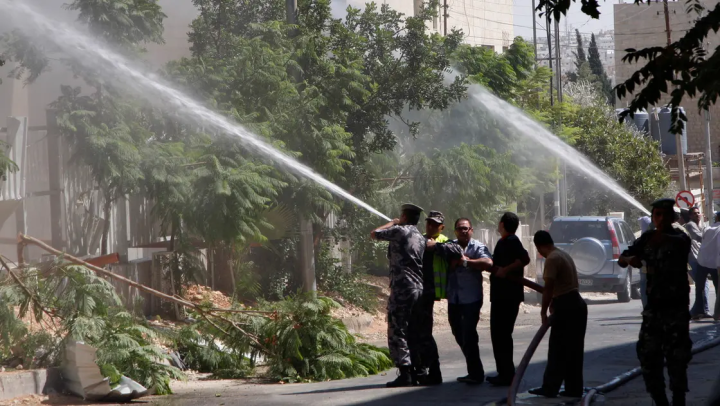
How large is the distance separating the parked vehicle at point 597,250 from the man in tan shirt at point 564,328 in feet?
39.3

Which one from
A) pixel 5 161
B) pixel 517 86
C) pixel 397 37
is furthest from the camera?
pixel 517 86

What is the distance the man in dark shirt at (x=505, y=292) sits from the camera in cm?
798

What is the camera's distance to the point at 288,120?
47.0ft

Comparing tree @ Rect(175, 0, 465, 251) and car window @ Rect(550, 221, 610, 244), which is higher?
tree @ Rect(175, 0, 465, 251)

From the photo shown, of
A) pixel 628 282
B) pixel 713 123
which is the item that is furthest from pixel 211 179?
pixel 713 123

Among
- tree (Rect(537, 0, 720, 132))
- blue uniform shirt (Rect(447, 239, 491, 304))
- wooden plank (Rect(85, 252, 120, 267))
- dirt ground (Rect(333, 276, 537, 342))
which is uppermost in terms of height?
tree (Rect(537, 0, 720, 132))

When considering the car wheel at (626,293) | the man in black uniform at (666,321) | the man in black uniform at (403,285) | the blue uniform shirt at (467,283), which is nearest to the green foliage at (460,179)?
the car wheel at (626,293)

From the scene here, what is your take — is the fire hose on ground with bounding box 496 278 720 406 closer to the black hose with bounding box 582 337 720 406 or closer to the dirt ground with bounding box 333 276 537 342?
the black hose with bounding box 582 337 720 406

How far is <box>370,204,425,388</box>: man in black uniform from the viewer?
824 cm

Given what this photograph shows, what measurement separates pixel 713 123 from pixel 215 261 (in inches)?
2366

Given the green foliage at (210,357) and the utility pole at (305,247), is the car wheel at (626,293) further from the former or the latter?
the green foliage at (210,357)

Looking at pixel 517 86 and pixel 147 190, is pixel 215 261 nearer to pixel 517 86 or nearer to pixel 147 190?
pixel 147 190

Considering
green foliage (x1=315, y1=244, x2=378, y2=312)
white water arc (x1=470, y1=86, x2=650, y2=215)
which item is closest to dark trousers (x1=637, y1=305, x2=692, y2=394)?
green foliage (x1=315, y1=244, x2=378, y2=312)

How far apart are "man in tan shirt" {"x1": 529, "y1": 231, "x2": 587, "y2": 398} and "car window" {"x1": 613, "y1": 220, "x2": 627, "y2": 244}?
43.7 ft
